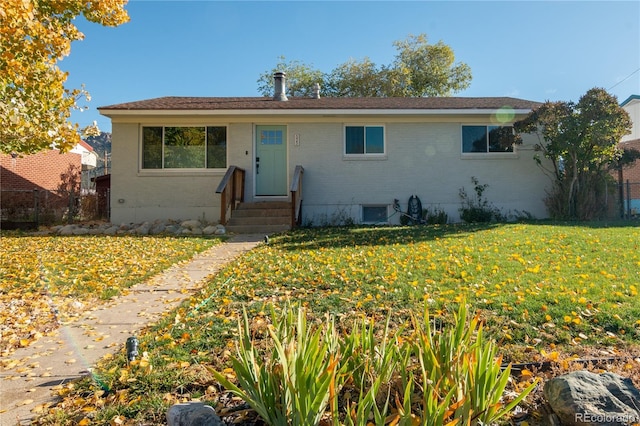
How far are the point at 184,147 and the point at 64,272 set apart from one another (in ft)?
23.9

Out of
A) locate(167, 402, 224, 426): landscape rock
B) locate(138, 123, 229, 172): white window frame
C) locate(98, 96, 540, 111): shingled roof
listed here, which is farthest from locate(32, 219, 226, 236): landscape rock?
locate(167, 402, 224, 426): landscape rock

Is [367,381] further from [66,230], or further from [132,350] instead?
[66,230]

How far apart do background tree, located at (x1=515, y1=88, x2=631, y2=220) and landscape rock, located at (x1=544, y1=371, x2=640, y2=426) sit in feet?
34.5

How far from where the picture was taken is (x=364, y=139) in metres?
12.5

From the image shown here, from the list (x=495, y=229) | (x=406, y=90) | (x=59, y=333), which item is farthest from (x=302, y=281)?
(x=406, y=90)

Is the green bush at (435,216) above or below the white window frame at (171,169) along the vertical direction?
below

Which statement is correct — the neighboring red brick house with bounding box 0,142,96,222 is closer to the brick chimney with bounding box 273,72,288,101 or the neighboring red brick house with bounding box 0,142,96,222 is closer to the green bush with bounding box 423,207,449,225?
the brick chimney with bounding box 273,72,288,101


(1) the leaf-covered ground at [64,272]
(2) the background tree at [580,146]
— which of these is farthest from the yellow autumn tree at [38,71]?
(2) the background tree at [580,146]

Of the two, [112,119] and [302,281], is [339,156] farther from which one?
[302,281]

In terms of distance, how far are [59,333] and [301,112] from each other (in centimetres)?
939

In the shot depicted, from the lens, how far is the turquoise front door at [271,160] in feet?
41.1

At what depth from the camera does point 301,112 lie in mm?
11852

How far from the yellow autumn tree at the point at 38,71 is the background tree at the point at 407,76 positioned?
24.2 meters

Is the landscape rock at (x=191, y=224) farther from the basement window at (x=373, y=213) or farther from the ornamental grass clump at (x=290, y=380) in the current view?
the ornamental grass clump at (x=290, y=380)
